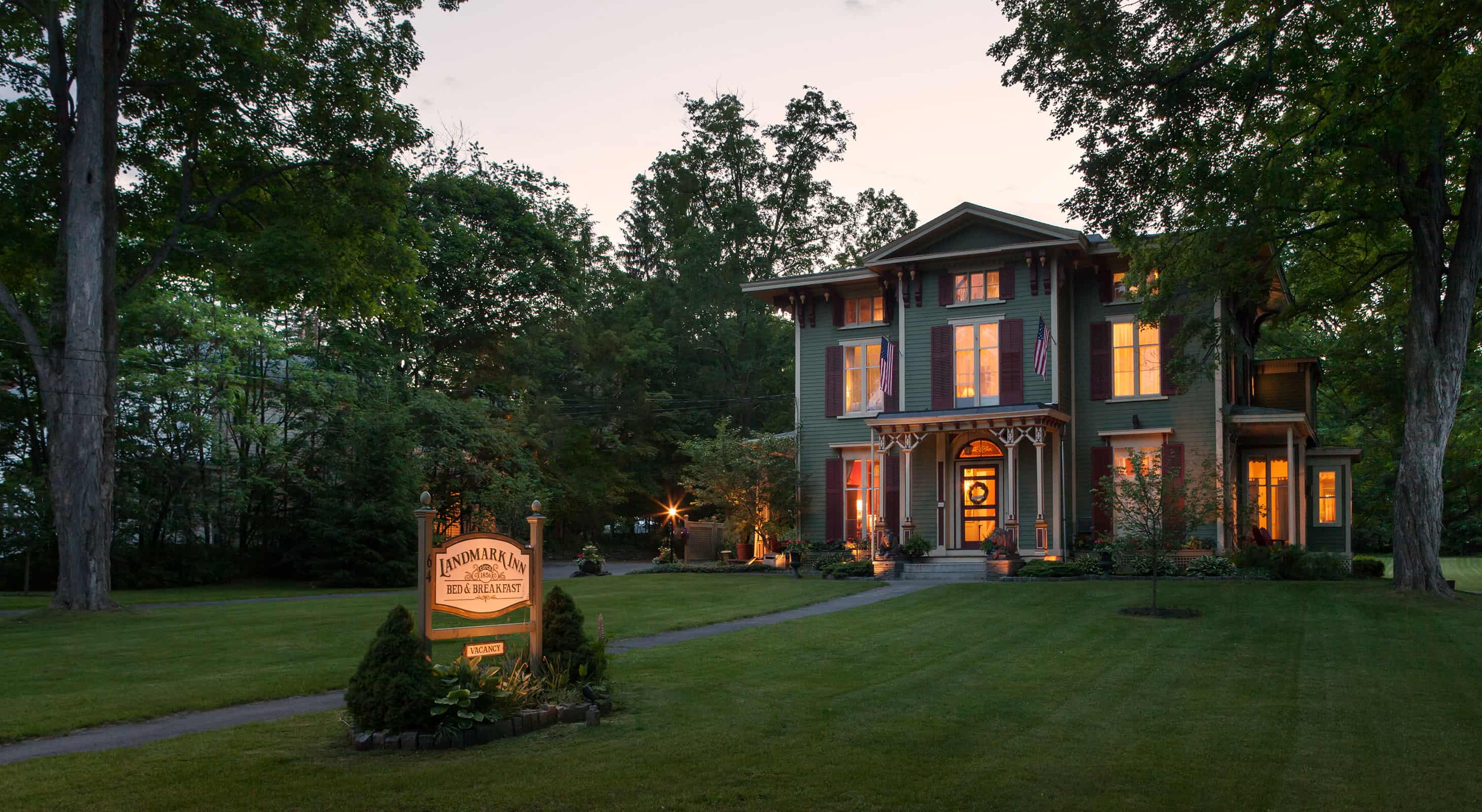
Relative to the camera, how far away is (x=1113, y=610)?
56.0 ft

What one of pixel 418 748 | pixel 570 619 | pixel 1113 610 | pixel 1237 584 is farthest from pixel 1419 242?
pixel 418 748

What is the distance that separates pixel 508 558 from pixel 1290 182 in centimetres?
1401

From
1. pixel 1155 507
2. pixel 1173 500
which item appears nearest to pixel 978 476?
pixel 1173 500

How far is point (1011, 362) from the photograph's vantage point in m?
26.7

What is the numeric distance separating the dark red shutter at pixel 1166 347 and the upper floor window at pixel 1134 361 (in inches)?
2.9

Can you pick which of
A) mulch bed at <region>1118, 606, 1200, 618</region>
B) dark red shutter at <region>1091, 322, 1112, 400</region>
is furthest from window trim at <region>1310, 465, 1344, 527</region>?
mulch bed at <region>1118, 606, 1200, 618</region>

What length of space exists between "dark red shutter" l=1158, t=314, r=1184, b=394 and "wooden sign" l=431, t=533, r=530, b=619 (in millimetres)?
20035

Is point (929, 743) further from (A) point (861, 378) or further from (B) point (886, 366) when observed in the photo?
(A) point (861, 378)

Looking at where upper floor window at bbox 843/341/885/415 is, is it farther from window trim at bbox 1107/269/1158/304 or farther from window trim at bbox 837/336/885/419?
window trim at bbox 1107/269/1158/304

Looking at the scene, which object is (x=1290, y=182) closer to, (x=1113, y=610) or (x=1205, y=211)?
(x=1205, y=211)

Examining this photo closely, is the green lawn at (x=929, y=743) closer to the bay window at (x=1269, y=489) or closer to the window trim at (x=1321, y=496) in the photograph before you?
the bay window at (x=1269, y=489)

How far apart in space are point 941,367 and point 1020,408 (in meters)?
2.92

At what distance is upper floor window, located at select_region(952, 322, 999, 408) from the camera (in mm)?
27094

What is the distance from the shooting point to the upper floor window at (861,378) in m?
29.1
